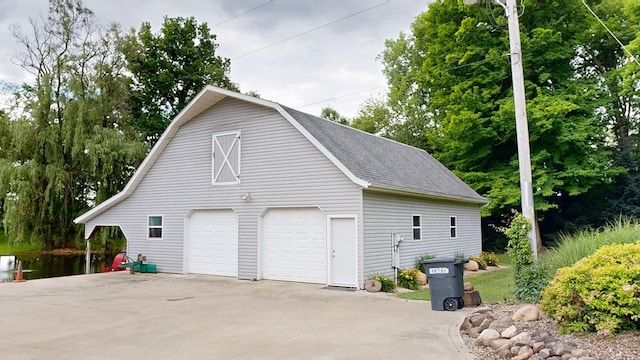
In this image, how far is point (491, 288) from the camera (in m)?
11.6

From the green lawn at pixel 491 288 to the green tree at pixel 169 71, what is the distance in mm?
25535

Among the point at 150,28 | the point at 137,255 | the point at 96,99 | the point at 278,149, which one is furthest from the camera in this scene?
the point at 150,28

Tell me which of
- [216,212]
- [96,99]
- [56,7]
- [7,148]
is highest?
[56,7]

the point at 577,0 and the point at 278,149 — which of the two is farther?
the point at 577,0

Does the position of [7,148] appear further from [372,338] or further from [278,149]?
[372,338]

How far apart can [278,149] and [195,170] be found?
360cm

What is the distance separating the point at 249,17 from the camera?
1223cm

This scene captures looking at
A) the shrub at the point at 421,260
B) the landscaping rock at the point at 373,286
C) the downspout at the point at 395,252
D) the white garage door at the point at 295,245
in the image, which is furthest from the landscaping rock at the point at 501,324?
the shrub at the point at 421,260

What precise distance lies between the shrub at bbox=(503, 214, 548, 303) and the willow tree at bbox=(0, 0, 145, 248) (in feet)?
69.0

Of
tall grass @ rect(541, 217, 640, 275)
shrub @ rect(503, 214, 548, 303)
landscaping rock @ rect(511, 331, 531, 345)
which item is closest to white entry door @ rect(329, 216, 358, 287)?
shrub @ rect(503, 214, 548, 303)

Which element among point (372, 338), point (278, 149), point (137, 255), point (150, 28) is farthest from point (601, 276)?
point (150, 28)

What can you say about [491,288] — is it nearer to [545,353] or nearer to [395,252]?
[395,252]

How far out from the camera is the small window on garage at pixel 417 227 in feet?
48.2

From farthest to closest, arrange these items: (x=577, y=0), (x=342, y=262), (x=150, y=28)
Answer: (x=150, y=28), (x=577, y=0), (x=342, y=262)
